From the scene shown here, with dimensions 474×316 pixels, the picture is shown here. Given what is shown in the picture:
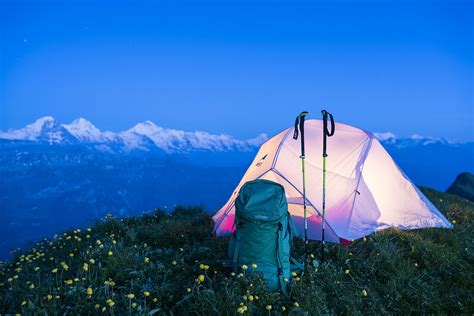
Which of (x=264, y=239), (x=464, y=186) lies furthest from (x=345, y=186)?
(x=464, y=186)

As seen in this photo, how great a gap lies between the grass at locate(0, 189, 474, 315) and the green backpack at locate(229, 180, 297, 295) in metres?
0.27

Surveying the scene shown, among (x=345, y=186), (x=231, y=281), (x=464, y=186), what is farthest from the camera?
(x=464, y=186)

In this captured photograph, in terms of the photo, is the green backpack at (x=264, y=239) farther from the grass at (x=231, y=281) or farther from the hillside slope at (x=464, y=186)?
the hillside slope at (x=464, y=186)

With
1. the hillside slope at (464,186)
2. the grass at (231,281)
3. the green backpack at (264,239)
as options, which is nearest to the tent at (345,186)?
the grass at (231,281)

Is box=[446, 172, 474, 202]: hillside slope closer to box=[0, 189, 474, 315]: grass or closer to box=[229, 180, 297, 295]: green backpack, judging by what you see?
box=[0, 189, 474, 315]: grass

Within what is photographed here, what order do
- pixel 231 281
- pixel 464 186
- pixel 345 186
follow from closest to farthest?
pixel 231 281, pixel 345 186, pixel 464 186

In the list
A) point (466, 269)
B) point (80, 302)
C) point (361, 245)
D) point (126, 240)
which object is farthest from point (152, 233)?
point (466, 269)

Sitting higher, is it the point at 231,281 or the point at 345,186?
the point at 345,186

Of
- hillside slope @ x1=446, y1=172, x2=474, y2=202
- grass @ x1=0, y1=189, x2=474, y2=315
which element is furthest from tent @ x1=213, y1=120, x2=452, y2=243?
hillside slope @ x1=446, y1=172, x2=474, y2=202

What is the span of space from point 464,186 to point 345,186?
20.0 metres

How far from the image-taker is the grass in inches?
187

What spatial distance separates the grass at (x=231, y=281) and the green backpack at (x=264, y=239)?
0.27 metres

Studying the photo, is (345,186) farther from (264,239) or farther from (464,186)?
(464,186)

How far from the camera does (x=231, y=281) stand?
17.5 ft
